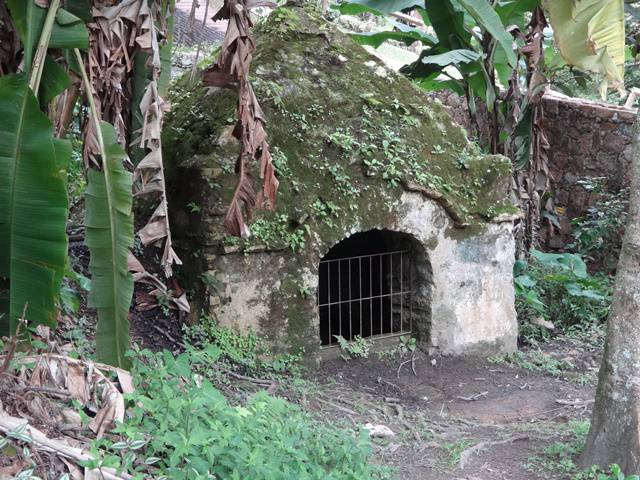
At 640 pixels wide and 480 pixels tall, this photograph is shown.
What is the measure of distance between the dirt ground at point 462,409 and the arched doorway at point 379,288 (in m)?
0.48

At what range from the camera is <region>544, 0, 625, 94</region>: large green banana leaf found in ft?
14.9

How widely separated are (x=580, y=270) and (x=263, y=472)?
6.84m

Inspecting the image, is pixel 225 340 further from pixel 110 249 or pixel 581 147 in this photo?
pixel 581 147

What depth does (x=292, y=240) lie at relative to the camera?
6.31 metres

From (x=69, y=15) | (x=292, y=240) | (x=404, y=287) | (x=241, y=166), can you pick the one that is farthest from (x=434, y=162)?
(x=69, y=15)

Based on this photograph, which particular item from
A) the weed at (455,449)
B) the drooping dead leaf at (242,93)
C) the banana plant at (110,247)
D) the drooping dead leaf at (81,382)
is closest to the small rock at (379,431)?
the weed at (455,449)

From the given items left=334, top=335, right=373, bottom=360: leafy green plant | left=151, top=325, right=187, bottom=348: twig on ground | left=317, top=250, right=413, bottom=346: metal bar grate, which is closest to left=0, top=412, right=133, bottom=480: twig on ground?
left=151, top=325, right=187, bottom=348: twig on ground

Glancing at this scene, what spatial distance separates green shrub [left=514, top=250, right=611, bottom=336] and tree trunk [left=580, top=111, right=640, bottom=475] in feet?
12.8

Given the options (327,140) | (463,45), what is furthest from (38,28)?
(463,45)

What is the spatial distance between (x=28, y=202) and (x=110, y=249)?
1.67ft

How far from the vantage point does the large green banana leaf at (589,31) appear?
14.9 ft

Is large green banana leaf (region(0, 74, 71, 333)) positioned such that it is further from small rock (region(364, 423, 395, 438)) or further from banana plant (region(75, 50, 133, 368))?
small rock (region(364, 423, 395, 438))

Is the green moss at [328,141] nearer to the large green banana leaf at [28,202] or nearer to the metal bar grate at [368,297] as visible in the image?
the metal bar grate at [368,297]

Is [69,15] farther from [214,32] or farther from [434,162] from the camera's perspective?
[214,32]
